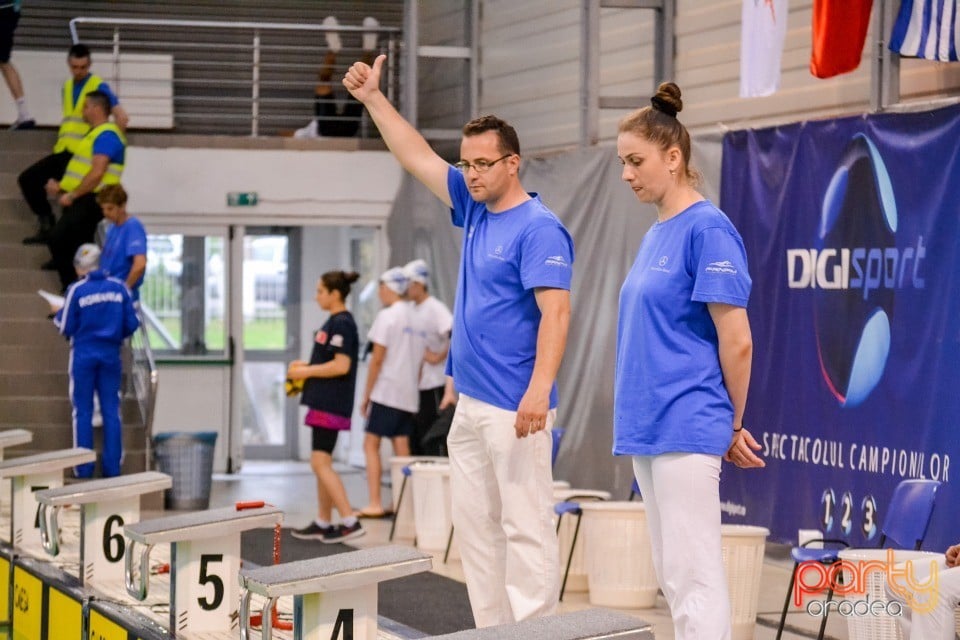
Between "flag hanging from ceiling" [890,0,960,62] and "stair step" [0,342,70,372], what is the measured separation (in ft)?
22.3

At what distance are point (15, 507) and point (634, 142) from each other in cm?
425

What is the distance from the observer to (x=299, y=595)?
12.1 feet

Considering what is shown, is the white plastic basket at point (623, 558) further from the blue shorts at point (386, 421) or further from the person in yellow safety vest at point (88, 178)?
the person in yellow safety vest at point (88, 178)

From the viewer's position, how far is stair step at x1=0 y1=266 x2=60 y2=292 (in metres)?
11.5

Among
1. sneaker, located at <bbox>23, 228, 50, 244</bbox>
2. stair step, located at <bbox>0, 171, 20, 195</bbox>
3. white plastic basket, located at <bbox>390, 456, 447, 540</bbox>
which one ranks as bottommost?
white plastic basket, located at <bbox>390, 456, 447, 540</bbox>

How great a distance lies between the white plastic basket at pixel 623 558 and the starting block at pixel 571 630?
3312mm

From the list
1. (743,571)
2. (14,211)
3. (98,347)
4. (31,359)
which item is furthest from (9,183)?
(743,571)

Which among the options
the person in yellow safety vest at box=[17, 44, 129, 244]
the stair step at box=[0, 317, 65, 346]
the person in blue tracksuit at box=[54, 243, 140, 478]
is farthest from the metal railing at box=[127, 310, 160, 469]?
the person in yellow safety vest at box=[17, 44, 129, 244]

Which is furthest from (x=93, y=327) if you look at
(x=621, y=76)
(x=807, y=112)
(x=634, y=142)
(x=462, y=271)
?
(x=634, y=142)

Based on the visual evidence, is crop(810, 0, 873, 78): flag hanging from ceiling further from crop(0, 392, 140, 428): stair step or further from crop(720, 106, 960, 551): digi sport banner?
crop(0, 392, 140, 428): stair step

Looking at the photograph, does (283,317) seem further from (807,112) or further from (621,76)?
(807,112)

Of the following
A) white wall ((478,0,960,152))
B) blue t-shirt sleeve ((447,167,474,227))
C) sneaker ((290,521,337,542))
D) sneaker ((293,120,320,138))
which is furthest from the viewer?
sneaker ((293,120,320,138))

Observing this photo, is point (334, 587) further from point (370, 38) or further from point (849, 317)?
point (370, 38)

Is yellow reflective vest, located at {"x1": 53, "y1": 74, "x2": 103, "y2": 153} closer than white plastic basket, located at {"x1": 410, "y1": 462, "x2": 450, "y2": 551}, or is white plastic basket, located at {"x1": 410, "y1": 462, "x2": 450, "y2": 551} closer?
white plastic basket, located at {"x1": 410, "y1": 462, "x2": 450, "y2": 551}
